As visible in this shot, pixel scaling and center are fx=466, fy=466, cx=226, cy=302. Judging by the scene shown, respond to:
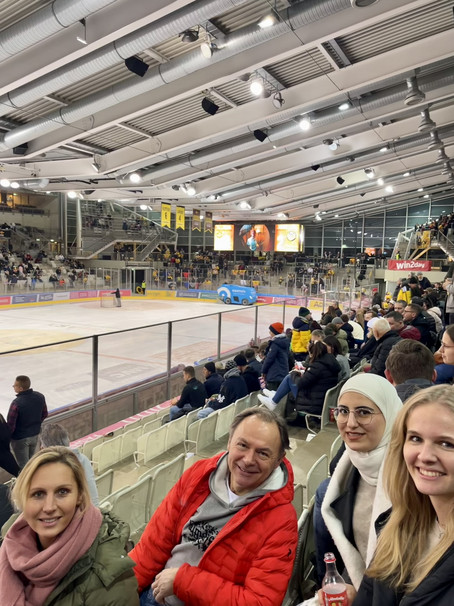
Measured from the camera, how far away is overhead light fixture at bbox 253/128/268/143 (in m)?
13.1

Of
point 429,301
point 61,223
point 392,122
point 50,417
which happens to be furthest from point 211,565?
point 61,223

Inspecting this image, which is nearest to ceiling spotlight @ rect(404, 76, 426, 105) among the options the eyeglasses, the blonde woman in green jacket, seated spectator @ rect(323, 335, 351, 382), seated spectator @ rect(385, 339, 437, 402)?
seated spectator @ rect(323, 335, 351, 382)

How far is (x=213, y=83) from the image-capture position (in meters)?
8.78

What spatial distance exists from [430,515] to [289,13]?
723 centimetres

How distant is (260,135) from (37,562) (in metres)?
12.8

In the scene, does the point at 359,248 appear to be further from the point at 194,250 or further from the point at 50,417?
the point at 50,417

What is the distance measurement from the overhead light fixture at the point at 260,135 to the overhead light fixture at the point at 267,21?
6.34 metres

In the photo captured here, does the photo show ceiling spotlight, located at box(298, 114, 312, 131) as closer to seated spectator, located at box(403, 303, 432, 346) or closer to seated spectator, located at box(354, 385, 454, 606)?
seated spectator, located at box(403, 303, 432, 346)

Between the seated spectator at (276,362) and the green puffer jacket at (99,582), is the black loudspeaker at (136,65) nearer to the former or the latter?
the seated spectator at (276,362)

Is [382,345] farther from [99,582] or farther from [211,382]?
[99,582]

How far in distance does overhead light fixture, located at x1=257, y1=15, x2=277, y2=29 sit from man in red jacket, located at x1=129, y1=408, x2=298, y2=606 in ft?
20.8

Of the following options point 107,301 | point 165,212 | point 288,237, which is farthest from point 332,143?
point 288,237

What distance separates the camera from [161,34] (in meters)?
6.88

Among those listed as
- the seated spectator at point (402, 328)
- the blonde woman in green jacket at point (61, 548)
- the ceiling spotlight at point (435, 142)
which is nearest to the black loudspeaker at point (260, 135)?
the ceiling spotlight at point (435, 142)
